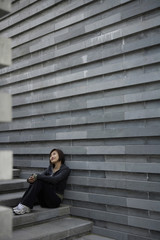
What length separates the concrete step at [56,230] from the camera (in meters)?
3.65

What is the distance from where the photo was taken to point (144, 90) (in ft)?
12.9

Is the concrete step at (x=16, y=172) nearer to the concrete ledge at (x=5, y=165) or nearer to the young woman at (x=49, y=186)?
the young woman at (x=49, y=186)

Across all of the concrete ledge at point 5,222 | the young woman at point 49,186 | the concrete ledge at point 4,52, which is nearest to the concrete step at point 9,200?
the young woman at point 49,186

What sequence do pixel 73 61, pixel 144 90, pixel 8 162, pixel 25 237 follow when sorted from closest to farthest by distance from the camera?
1. pixel 8 162
2. pixel 25 237
3. pixel 144 90
4. pixel 73 61

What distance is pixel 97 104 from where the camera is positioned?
14.4 feet

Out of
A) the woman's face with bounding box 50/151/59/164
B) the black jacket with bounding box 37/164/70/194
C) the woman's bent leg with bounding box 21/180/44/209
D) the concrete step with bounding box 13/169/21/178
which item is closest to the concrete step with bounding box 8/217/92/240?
the woman's bent leg with bounding box 21/180/44/209

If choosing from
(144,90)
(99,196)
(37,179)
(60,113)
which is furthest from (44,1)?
(99,196)

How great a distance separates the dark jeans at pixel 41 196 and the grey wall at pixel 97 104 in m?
0.38

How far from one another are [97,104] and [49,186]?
1.44 m

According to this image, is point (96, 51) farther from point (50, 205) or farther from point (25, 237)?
point (25, 237)

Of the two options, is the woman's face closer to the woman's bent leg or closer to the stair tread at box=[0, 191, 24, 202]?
the woman's bent leg

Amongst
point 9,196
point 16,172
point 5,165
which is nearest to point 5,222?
point 5,165

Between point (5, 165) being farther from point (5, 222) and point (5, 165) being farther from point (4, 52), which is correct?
point (4, 52)

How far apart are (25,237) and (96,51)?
2.84 metres
